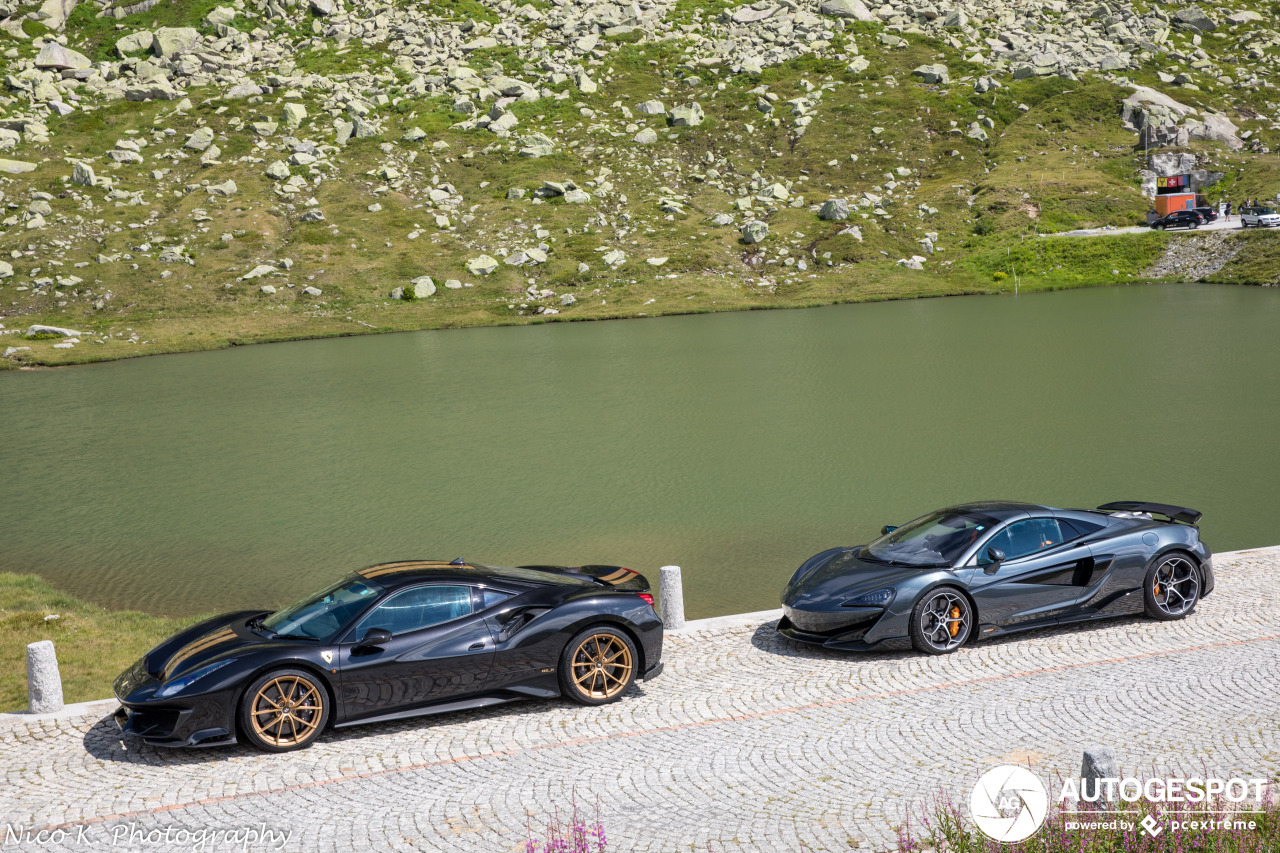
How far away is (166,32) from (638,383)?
95227 millimetres

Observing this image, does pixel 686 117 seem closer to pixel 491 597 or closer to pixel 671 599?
pixel 671 599

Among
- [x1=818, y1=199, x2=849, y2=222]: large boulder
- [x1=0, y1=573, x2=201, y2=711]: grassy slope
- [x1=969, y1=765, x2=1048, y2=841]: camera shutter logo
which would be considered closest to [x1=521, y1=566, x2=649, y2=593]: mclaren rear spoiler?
[x1=969, y1=765, x2=1048, y2=841]: camera shutter logo

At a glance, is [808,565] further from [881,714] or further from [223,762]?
[223,762]

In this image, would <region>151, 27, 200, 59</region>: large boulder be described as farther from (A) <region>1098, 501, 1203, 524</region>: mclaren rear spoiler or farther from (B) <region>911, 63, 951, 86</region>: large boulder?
(A) <region>1098, 501, 1203, 524</region>: mclaren rear spoiler

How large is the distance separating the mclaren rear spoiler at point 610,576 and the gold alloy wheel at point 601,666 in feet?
2.02

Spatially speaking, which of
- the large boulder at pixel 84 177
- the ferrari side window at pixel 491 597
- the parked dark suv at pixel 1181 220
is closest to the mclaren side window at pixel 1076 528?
the ferrari side window at pixel 491 597

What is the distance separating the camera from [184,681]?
860 cm

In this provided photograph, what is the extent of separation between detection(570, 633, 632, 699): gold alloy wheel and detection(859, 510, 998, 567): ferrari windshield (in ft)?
11.0

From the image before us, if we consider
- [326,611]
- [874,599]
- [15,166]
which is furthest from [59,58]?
[874,599]

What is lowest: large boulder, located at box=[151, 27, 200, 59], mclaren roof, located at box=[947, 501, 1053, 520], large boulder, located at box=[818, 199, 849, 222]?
mclaren roof, located at box=[947, 501, 1053, 520]

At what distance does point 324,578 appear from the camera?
17281mm

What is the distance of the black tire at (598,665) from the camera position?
9734mm

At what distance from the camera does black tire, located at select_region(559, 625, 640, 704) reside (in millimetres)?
9734

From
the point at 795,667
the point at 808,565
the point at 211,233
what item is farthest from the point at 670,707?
the point at 211,233
